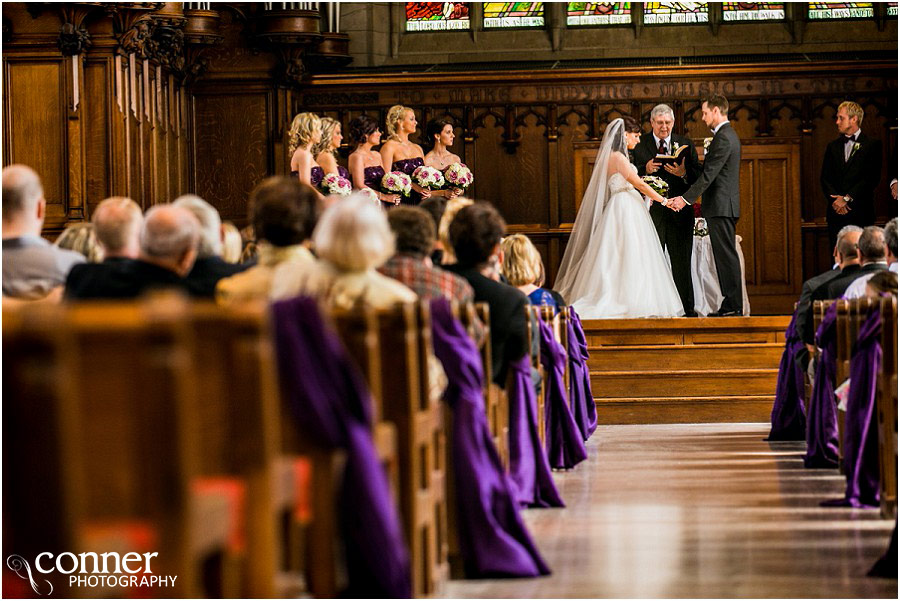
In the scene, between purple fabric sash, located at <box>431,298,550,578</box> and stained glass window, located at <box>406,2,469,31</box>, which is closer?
purple fabric sash, located at <box>431,298,550,578</box>

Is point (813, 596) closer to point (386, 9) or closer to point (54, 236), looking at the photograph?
point (54, 236)

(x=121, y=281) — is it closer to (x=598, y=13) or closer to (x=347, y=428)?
(x=347, y=428)

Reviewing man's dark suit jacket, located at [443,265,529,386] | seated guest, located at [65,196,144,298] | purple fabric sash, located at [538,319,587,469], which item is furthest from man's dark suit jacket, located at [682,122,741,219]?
seated guest, located at [65,196,144,298]

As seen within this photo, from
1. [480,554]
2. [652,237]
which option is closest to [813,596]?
[480,554]

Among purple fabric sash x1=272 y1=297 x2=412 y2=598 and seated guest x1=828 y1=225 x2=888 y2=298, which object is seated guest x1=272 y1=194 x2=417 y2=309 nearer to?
→ purple fabric sash x1=272 y1=297 x2=412 y2=598

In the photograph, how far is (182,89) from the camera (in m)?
12.4

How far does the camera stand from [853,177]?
11.5 m

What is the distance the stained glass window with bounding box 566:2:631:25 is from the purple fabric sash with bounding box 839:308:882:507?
8791 mm

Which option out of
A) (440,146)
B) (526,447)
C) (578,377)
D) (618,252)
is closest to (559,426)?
(578,377)

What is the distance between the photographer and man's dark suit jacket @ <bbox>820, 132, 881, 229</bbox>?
11.5 m

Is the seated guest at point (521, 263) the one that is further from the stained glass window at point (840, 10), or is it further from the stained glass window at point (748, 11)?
the stained glass window at point (840, 10)

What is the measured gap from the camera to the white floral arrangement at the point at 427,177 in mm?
10828

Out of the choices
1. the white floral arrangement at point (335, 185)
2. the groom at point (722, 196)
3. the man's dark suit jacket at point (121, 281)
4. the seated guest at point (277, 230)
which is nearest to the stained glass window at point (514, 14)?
the groom at point (722, 196)

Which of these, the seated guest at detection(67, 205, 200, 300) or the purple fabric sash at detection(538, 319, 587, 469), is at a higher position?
the seated guest at detection(67, 205, 200, 300)
